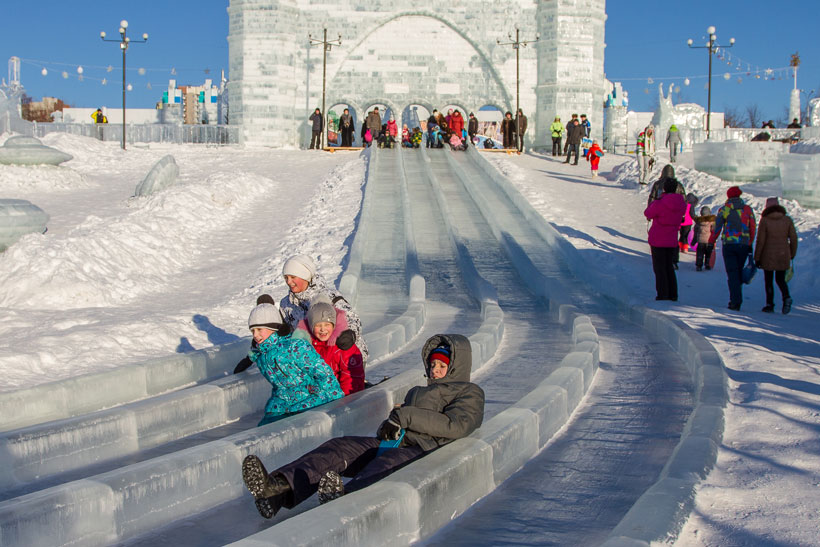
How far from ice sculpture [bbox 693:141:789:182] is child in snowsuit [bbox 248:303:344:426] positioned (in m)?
18.1

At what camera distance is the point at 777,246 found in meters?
10.4

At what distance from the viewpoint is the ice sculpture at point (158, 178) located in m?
20.8

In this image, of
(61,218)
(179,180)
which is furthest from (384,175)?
(61,218)

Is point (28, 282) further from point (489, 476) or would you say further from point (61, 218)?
point (489, 476)

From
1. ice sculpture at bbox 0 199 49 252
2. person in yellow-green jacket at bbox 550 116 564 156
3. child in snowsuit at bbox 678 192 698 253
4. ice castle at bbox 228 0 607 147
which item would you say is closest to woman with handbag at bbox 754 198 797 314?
child in snowsuit at bbox 678 192 698 253

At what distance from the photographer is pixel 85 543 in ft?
14.1

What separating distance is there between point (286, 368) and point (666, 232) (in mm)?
7052

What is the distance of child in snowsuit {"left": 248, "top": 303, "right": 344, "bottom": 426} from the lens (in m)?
5.58

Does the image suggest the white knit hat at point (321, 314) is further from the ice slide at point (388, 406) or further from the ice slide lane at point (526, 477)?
the ice slide lane at point (526, 477)

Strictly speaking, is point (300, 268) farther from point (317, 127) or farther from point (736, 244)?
point (317, 127)

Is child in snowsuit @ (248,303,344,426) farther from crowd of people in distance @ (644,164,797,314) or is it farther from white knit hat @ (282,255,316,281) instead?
crowd of people in distance @ (644,164,797,314)

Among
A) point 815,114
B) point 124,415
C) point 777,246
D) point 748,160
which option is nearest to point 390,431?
point 124,415

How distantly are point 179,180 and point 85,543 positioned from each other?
67.4 feet

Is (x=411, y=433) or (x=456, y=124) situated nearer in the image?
(x=411, y=433)
